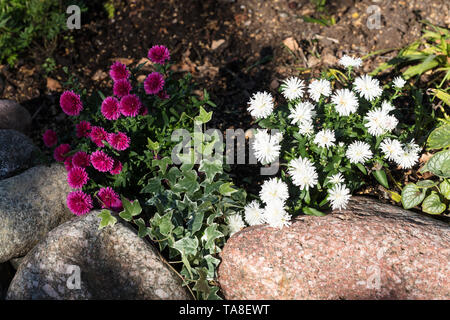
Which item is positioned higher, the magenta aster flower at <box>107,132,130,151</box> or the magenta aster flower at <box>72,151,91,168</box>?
the magenta aster flower at <box>107,132,130,151</box>

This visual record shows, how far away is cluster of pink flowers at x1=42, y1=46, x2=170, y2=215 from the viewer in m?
2.82

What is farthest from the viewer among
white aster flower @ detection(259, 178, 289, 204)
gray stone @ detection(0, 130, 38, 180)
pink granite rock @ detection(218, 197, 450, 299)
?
gray stone @ detection(0, 130, 38, 180)

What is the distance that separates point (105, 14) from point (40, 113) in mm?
1281

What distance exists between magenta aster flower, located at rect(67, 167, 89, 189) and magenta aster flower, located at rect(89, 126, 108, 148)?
0.20 metres

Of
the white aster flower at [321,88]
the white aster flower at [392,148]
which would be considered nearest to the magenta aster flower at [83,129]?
the white aster flower at [321,88]

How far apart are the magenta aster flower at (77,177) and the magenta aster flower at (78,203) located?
69mm

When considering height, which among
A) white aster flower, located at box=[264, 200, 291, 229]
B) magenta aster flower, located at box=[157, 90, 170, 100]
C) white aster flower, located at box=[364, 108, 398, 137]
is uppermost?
magenta aster flower, located at box=[157, 90, 170, 100]

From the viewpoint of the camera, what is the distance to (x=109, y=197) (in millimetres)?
2914

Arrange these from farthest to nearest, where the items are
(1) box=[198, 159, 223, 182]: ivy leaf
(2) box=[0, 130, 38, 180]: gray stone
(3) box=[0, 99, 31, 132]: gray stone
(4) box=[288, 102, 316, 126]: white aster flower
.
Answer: (3) box=[0, 99, 31, 132]: gray stone
(2) box=[0, 130, 38, 180]: gray stone
(1) box=[198, 159, 223, 182]: ivy leaf
(4) box=[288, 102, 316, 126]: white aster flower

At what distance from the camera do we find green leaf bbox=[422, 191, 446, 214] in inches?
114

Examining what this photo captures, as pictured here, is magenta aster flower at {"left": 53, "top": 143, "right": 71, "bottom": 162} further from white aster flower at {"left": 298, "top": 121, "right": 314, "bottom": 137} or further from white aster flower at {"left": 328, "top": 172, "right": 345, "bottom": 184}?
white aster flower at {"left": 328, "top": 172, "right": 345, "bottom": 184}

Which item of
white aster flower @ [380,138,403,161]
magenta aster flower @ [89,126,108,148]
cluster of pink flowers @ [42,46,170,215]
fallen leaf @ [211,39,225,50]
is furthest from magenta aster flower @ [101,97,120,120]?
fallen leaf @ [211,39,225,50]

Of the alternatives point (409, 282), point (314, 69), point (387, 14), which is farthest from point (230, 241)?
point (387, 14)

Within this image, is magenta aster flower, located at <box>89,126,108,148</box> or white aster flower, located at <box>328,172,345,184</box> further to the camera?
magenta aster flower, located at <box>89,126,108,148</box>
